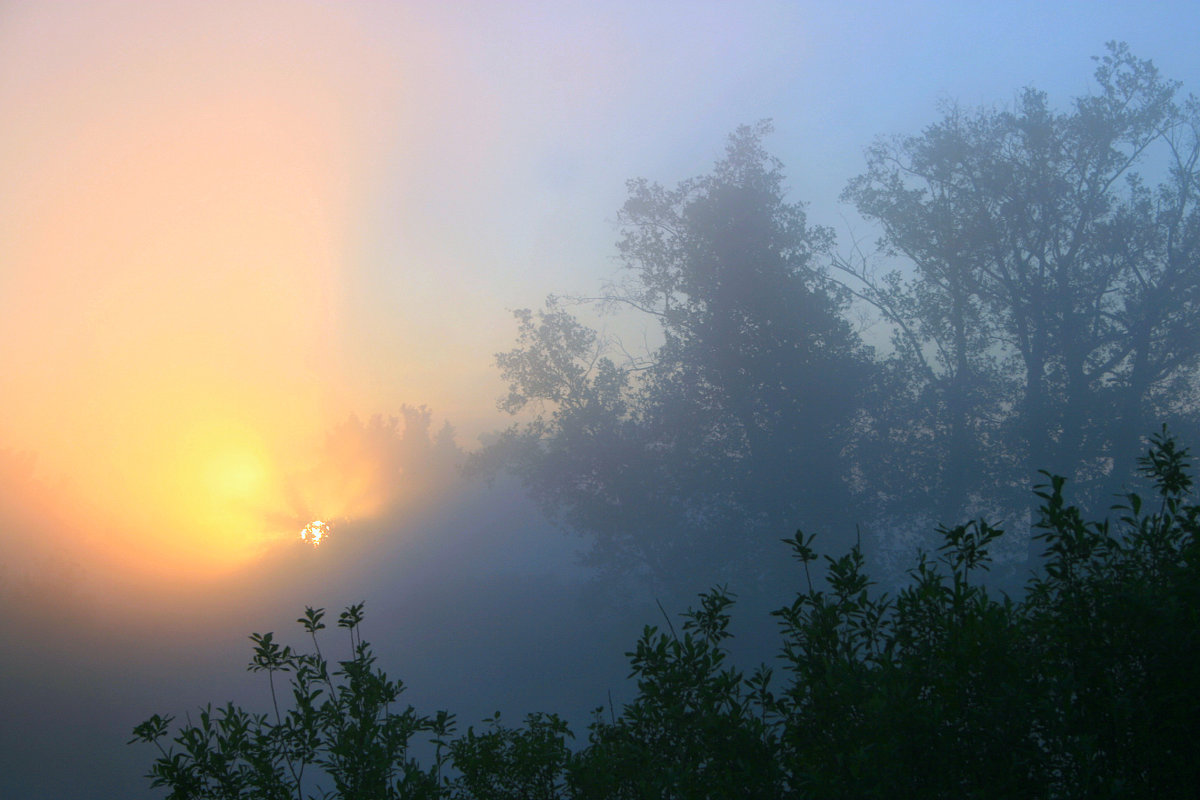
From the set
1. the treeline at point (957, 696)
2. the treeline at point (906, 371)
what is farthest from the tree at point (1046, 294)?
the treeline at point (957, 696)

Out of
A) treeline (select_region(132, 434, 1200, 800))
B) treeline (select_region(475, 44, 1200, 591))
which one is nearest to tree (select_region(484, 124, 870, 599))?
treeline (select_region(475, 44, 1200, 591))

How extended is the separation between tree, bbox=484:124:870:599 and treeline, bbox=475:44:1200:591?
0.06 m

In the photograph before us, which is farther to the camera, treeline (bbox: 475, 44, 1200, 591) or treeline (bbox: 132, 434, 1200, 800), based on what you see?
treeline (bbox: 475, 44, 1200, 591)

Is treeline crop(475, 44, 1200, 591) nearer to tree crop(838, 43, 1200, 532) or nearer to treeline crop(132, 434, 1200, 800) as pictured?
tree crop(838, 43, 1200, 532)

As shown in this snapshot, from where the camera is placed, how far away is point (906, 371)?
61.5 feet

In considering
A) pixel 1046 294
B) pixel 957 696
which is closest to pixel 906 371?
pixel 1046 294

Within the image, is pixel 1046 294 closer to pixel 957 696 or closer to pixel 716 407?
pixel 716 407

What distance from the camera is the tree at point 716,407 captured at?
60.1ft

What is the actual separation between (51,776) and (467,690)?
1292 cm

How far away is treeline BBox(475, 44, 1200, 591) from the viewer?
17625mm

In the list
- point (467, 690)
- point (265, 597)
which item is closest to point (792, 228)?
point (467, 690)

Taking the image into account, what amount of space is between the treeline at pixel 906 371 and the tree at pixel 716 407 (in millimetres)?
59

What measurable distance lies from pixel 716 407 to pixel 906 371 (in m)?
5.48

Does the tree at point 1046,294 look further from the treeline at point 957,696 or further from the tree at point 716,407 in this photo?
the treeline at point 957,696
